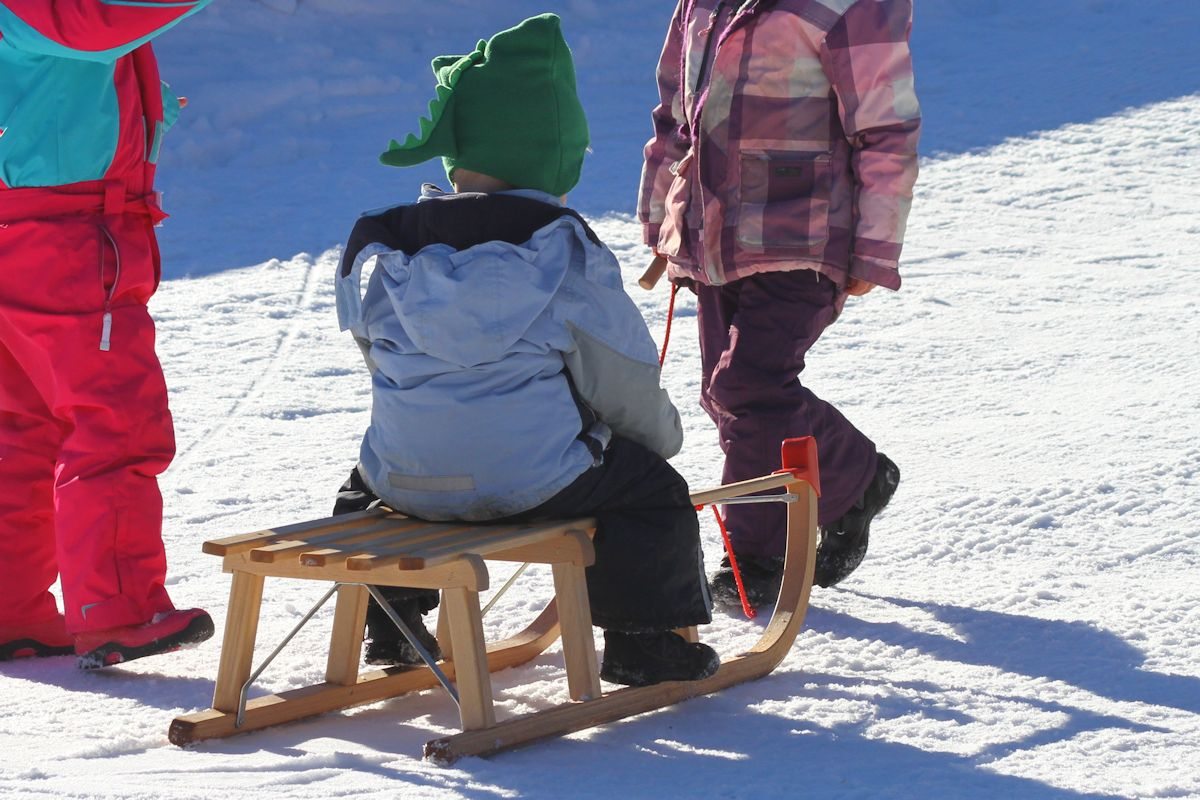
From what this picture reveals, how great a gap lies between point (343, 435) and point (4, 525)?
6.51 ft

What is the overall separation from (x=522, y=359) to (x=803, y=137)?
1.10 m

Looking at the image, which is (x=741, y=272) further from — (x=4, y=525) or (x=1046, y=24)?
(x=1046, y=24)

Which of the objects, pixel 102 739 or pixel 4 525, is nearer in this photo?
pixel 102 739

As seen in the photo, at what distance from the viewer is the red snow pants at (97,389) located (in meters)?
3.28

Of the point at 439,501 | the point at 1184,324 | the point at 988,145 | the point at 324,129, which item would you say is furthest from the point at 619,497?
the point at 324,129

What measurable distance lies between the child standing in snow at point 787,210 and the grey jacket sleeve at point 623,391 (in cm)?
73

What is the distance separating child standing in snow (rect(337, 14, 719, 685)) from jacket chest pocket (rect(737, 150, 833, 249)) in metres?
0.75

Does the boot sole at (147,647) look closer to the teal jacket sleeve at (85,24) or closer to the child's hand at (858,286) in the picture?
the teal jacket sleeve at (85,24)

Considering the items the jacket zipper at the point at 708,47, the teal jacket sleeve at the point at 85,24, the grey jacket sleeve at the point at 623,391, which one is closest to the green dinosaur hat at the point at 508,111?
the grey jacket sleeve at the point at 623,391

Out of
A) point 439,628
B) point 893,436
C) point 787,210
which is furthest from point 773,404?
point 893,436

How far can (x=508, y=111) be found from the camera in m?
→ 2.95

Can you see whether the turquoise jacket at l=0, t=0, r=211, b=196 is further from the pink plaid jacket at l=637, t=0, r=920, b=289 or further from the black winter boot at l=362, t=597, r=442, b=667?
the pink plaid jacket at l=637, t=0, r=920, b=289

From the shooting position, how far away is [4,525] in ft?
11.3

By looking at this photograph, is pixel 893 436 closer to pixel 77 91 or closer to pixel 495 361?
pixel 495 361
